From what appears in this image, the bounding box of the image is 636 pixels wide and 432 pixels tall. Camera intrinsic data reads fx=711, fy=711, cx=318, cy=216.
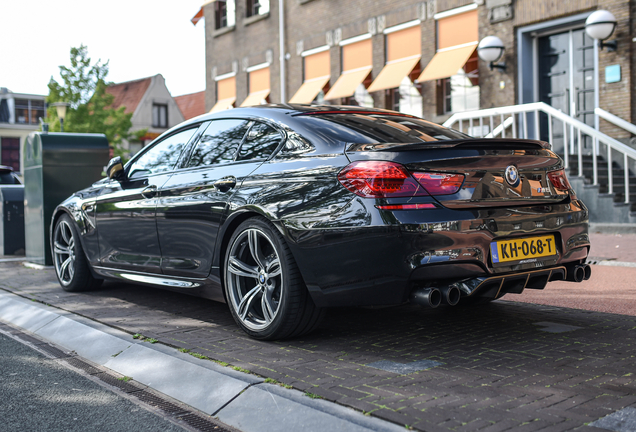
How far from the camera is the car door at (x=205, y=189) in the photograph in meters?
4.59

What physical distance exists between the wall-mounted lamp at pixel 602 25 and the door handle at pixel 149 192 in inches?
420

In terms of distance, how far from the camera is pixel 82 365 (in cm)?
420

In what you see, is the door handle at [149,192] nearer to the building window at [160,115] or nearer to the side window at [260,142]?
the side window at [260,142]

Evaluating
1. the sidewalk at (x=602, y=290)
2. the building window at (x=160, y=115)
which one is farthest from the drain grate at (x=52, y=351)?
the building window at (x=160, y=115)

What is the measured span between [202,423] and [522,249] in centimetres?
196

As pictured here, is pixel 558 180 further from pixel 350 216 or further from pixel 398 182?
pixel 350 216

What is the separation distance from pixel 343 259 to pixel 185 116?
53051mm

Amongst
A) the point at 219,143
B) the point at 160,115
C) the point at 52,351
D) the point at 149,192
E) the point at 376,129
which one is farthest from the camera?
the point at 160,115

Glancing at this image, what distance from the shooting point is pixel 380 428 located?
275 cm

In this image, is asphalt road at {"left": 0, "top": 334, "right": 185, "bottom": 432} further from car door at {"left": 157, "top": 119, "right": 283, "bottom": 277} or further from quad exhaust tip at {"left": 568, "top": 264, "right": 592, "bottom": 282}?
quad exhaust tip at {"left": 568, "top": 264, "right": 592, "bottom": 282}

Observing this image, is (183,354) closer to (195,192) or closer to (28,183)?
(195,192)

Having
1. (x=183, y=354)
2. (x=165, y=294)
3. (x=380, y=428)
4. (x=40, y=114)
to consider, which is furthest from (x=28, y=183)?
(x=40, y=114)

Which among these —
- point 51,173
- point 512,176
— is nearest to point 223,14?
point 51,173

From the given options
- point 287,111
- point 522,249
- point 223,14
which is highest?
point 223,14
